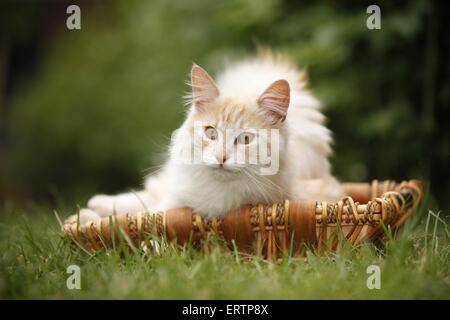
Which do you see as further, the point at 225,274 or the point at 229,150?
the point at 229,150

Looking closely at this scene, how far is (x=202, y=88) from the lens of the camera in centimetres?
227

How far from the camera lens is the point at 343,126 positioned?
4164 mm

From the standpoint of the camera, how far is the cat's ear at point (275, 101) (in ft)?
7.10

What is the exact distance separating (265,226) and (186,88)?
92.0 inches

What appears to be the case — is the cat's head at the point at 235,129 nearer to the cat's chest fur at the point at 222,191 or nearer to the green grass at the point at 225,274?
the cat's chest fur at the point at 222,191

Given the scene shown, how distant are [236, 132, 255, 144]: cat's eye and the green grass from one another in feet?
1.44

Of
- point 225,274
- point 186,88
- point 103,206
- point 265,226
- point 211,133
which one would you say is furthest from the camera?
point 186,88

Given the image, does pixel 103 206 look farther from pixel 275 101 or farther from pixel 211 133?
pixel 275 101

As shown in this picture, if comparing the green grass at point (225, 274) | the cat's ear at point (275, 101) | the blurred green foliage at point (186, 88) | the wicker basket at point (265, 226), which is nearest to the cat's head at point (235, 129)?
the cat's ear at point (275, 101)

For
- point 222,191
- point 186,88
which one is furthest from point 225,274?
point 186,88

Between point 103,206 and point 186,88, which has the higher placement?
point 186,88

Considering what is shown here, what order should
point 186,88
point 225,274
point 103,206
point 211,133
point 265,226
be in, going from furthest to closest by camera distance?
1. point 186,88
2. point 103,206
3. point 211,133
4. point 265,226
5. point 225,274

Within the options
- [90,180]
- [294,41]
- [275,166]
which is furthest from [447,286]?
[90,180]

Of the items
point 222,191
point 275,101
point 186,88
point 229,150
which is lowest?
point 222,191
